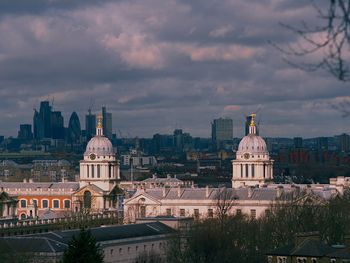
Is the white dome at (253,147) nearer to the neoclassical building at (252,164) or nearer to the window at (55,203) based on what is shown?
the neoclassical building at (252,164)

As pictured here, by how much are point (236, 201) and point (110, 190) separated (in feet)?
68.9

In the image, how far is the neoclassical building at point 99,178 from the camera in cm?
13138

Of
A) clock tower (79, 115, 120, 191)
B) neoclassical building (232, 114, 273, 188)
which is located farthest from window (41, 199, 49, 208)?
neoclassical building (232, 114, 273, 188)

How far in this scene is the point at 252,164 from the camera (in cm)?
13050

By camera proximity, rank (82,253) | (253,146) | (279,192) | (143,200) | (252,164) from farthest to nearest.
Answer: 1. (253,146)
2. (252,164)
3. (143,200)
4. (279,192)
5. (82,253)

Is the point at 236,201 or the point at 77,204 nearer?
the point at 236,201

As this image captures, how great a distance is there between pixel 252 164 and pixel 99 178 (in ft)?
45.8

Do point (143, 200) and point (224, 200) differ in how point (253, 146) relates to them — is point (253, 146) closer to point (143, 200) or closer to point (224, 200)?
point (143, 200)

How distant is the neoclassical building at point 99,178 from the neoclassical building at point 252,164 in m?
11.1

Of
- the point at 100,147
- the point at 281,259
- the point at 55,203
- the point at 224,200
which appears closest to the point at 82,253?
the point at 281,259

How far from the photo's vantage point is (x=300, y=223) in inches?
3578

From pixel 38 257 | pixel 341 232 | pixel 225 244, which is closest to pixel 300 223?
pixel 341 232

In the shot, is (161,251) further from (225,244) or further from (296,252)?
(296,252)

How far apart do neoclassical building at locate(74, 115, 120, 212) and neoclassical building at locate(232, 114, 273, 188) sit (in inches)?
437
